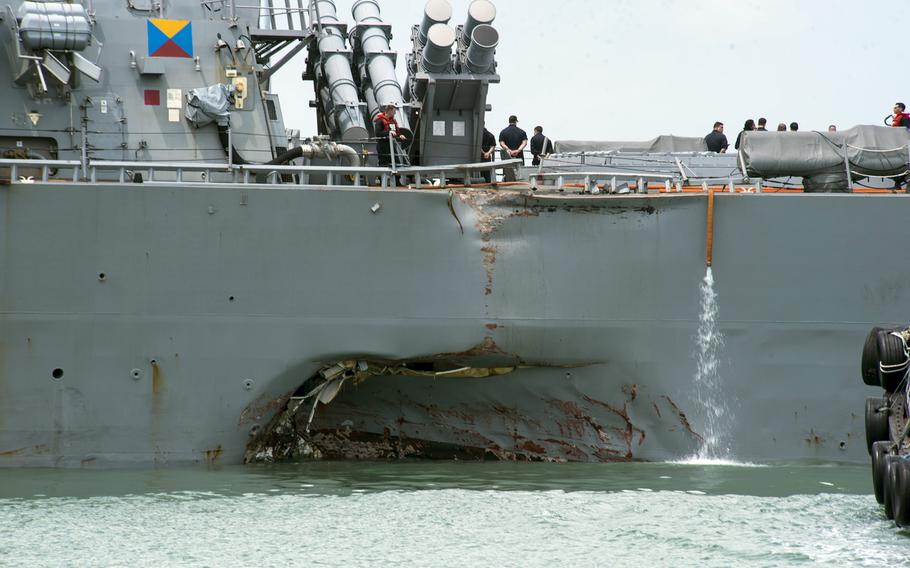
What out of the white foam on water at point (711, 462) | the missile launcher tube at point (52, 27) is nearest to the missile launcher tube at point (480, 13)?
the missile launcher tube at point (52, 27)

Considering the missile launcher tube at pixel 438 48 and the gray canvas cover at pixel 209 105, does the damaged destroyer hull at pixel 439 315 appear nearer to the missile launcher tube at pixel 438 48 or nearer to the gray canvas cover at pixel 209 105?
the gray canvas cover at pixel 209 105

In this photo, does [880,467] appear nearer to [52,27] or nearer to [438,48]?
[438,48]

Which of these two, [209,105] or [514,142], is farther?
[514,142]

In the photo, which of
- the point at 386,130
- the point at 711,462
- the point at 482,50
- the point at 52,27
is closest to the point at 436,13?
the point at 482,50

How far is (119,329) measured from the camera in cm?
1259

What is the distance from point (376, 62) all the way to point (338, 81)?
768 mm

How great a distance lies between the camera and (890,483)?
32.8 ft

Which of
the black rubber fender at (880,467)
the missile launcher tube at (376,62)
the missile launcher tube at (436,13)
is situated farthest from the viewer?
the missile launcher tube at (376,62)

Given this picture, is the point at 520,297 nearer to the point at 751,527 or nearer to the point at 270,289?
the point at 270,289

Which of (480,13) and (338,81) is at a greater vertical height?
(480,13)

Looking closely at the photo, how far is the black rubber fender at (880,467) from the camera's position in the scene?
10.3 m

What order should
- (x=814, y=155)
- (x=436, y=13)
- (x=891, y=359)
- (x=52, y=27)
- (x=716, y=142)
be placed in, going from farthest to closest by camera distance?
(x=716, y=142), (x=436, y=13), (x=52, y=27), (x=814, y=155), (x=891, y=359)

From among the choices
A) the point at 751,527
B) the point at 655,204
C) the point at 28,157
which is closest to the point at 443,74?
the point at 655,204

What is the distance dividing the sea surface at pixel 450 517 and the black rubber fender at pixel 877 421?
638 mm
